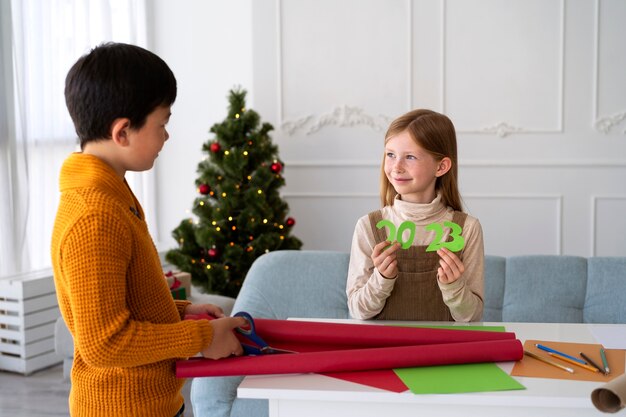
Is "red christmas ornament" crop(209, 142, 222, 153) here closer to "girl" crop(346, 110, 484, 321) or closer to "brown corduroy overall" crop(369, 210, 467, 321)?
"girl" crop(346, 110, 484, 321)

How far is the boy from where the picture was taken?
134 cm

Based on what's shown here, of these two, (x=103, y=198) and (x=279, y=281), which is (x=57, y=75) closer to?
(x=279, y=281)

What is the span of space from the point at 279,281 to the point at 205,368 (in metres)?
1.42

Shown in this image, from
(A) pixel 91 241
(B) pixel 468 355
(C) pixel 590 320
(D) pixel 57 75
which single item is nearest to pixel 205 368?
(A) pixel 91 241

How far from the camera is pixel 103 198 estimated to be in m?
1.39

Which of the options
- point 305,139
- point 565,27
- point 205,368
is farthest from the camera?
point 305,139

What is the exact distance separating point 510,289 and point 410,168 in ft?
2.95

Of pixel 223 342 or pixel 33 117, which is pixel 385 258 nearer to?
pixel 223 342

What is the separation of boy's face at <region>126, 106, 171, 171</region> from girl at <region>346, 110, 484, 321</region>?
771mm

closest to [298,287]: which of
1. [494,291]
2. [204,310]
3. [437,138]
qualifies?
[494,291]

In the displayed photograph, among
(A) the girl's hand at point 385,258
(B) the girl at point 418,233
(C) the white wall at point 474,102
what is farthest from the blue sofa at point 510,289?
(C) the white wall at point 474,102

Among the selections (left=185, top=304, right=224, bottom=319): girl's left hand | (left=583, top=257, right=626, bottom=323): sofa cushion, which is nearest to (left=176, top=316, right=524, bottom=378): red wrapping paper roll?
(left=185, top=304, right=224, bottom=319): girl's left hand

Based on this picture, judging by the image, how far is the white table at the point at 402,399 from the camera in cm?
134

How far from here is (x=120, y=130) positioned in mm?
1431
